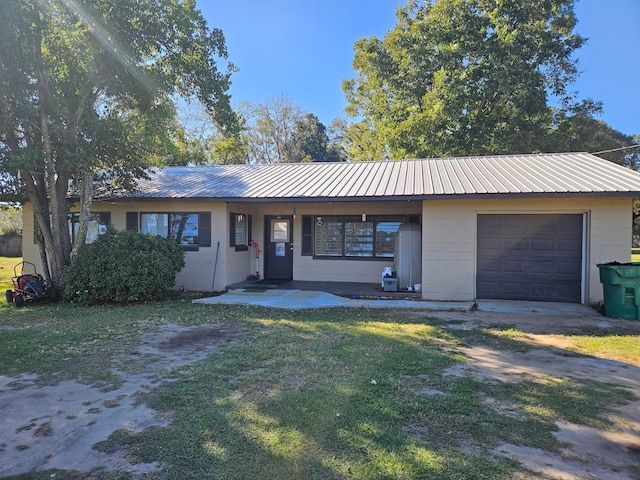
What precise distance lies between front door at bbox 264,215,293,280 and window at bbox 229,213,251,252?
666 mm

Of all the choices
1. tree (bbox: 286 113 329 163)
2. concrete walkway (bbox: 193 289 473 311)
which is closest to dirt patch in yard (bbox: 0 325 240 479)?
concrete walkway (bbox: 193 289 473 311)

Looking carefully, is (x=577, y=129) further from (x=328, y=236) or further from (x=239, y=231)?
(x=239, y=231)

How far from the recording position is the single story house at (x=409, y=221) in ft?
31.5

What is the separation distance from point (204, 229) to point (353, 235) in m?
4.45

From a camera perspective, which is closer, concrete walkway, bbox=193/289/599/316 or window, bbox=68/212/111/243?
concrete walkway, bbox=193/289/599/316

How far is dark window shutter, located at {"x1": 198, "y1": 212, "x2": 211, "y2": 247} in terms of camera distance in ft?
38.3

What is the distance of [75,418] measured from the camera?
3.75m

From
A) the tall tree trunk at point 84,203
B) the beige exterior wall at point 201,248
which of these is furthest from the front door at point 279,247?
the tall tree trunk at point 84,203

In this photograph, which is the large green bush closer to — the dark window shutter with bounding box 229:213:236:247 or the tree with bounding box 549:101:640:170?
the dark window shutter with bounding box 229:213:236:247

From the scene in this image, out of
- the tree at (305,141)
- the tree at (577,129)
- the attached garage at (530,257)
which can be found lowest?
the attached garage at (530,257)

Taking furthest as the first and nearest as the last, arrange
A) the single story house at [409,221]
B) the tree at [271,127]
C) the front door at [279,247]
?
the tree at [271,127] < the front door at [279,247] < the single story house at [409,221]

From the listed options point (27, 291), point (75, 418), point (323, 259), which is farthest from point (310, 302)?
point (27, 291)

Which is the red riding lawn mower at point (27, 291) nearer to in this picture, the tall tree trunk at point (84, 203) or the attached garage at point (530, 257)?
the tall tree trunk at point (84, 203)

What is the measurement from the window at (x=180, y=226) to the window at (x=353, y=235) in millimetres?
3242
